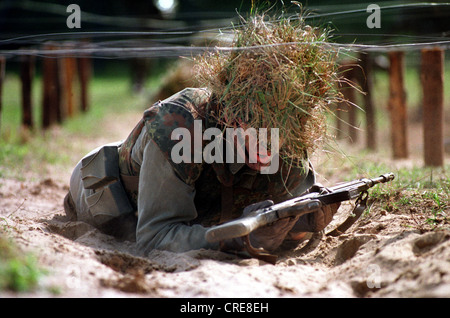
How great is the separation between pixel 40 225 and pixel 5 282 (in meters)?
1.59

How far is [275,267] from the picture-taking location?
2643mm

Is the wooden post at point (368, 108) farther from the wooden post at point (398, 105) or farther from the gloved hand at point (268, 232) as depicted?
the gloved hand at point (268, 232)

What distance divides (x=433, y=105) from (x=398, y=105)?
4.68 feet

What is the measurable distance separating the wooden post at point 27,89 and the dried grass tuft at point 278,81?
6.03m

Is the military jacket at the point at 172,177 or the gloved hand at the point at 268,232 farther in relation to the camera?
the military jacket at the point at 172,177

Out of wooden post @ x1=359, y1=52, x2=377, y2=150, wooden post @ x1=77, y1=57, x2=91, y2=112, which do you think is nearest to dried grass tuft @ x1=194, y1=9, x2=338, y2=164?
wooden post @ x1=359, y1=52, x2=377, y2=150

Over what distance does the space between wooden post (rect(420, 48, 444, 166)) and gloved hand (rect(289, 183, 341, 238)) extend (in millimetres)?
2454

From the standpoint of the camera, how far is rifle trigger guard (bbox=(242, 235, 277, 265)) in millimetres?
2607

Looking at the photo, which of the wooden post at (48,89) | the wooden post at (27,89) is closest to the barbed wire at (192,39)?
the wooden post at (27,89)

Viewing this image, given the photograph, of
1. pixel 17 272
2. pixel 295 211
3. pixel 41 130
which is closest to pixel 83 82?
pixel 41 130

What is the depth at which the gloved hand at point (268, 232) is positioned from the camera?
270 cm
